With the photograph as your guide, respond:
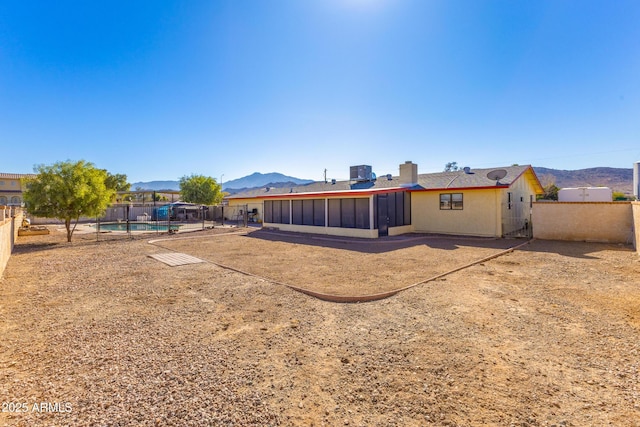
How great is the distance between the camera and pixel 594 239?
1316cm

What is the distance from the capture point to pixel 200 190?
35.0 m

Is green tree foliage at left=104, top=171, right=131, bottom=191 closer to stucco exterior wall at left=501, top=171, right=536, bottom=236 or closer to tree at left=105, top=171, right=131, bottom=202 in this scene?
tree at left=105, top=171, right=131, bottom=202

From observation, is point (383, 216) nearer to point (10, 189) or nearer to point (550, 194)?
point (550, 194)

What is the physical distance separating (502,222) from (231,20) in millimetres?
15551

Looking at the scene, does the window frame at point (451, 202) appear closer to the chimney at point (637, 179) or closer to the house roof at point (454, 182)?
the house roof at point (454, 182)

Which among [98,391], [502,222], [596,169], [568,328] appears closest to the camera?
[98,391]

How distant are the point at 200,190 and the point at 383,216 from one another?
2622 cm

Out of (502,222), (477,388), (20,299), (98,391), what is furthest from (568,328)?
(502,222)

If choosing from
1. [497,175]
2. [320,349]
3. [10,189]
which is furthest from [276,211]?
[10,189]

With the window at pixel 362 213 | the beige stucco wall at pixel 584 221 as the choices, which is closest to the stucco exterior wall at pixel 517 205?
the beige stucco wall at pixel 584 221

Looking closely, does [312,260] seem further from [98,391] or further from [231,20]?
[231,20]

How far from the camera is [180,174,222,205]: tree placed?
1377 inches

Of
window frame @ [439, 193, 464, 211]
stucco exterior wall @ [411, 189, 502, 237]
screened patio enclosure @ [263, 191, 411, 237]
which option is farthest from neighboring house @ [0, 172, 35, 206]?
window frame @ [439, 193, 464, 211]

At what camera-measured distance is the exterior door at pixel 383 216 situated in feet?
50.7
